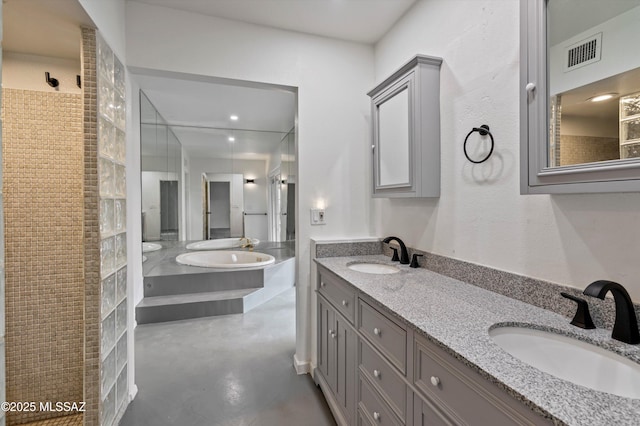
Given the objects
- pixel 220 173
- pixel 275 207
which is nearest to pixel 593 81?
pixel 275 207

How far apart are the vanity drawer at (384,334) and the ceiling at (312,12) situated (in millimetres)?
1882

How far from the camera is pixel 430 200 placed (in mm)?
1807

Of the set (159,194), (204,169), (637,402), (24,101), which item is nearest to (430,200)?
(637,402)

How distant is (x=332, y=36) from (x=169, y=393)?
9.39 feet

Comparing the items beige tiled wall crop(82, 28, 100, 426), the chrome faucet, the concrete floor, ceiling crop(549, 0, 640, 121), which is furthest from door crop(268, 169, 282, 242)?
the chrome faucet

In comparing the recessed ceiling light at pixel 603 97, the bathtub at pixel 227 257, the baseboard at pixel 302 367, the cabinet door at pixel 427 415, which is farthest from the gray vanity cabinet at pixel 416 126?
the bathtub at pixel 227 257

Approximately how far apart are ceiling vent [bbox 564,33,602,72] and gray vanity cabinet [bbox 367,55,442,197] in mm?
752

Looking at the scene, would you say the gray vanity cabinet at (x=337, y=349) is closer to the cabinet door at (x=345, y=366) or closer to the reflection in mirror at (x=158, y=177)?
the cabinet door at (x=345, y=366)

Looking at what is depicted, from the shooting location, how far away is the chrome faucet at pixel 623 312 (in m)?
0.83

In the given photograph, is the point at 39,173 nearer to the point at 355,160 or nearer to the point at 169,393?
the point at 169,393

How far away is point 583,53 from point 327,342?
6.13 feet

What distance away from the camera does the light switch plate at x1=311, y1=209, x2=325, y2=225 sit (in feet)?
7.42

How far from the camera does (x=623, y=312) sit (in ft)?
2.76

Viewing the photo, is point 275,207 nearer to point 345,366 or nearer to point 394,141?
point 394,141
